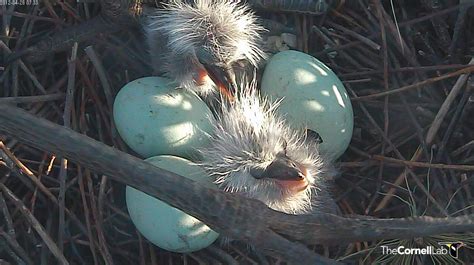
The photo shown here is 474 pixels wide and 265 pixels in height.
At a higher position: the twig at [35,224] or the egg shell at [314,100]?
the egg shell at [314,100]

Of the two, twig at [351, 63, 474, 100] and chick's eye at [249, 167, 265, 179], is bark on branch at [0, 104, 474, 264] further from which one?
twig at [351, 63, 474, 100]

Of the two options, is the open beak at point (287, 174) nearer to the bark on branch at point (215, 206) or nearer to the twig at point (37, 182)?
the bark on branch at point (215, 206)

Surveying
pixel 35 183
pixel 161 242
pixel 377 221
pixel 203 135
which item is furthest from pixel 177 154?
pixel 377 221

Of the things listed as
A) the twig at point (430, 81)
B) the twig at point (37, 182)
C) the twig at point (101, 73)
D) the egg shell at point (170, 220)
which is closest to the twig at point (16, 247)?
the twig at point (37, 182)

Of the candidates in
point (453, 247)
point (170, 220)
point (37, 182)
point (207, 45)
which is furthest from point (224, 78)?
point (453, 247)

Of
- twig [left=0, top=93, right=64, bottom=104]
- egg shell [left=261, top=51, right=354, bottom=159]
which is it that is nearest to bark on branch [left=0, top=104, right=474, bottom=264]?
egg shell [left=261, top=51, right=354, bottom=159]

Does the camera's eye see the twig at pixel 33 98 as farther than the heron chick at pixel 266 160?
Yes
